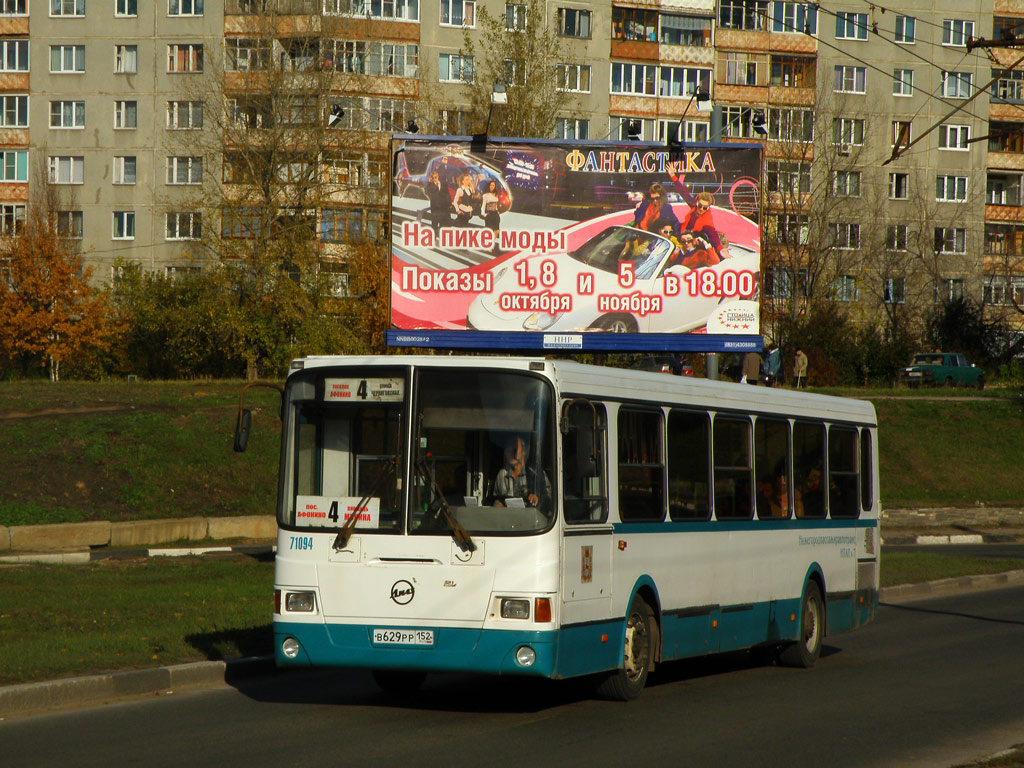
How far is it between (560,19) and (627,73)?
4.40 metres

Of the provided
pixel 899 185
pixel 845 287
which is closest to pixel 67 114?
pixel 845 287

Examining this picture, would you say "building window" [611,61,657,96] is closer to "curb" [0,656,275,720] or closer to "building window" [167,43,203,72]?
"building window" [167,43,203,72]

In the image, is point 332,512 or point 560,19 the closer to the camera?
point 332,512

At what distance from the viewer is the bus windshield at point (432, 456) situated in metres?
9.33

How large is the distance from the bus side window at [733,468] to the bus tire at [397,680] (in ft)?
9.49

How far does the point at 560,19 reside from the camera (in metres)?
71.4

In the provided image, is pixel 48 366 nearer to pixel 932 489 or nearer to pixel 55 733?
pixel 932 489

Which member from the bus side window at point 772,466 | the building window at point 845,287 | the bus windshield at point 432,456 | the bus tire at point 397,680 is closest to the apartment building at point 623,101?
the building window at point 845,287

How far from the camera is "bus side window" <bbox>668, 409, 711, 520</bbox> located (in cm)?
1106

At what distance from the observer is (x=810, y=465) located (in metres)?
13.7

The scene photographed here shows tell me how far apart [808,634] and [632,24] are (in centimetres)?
6237

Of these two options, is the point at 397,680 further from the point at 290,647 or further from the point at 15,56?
the point at 15,56

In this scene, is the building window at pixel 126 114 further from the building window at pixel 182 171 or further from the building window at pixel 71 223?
the building window at pixel 71 223

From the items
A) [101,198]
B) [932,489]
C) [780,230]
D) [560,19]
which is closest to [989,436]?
[932,489]
